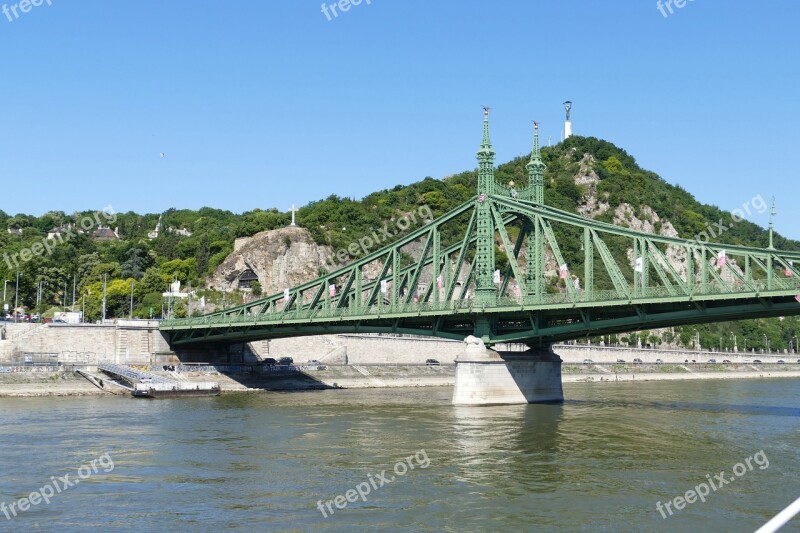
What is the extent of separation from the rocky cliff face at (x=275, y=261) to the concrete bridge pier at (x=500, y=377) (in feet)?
287

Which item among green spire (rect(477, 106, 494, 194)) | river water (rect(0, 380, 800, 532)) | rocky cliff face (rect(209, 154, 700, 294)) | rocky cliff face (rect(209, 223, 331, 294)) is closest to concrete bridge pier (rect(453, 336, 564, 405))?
river water (rect(0, 380, 800, 532))

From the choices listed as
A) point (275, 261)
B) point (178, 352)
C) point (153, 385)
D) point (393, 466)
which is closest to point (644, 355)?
point (275, 261)

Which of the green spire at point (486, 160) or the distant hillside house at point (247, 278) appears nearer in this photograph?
the green spire at point (486, 160)

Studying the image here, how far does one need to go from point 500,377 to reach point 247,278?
95466 millimetres

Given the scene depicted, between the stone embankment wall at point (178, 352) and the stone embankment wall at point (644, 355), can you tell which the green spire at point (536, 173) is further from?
the stone embankment wall at point (644, 355)

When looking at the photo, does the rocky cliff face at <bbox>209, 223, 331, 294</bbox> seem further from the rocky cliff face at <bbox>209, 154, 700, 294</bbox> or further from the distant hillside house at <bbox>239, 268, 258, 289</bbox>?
the distant hillside house at <bbox>239, 268, 258, 289</bbox>

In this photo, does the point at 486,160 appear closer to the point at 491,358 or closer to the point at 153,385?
the point at 491,358

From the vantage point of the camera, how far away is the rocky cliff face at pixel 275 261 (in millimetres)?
161875

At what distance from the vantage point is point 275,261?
6388 inches

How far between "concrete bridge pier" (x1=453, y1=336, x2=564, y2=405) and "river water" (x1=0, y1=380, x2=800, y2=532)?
3.00 metres

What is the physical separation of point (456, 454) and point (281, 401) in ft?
122

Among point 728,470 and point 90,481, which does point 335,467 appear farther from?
point 728,470

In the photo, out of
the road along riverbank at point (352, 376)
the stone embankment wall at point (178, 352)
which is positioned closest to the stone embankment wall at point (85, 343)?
the stone embankment wall at point (178, 352)

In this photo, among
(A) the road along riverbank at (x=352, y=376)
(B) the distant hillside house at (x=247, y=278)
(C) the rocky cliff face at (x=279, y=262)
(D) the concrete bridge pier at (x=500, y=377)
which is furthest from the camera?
(B) the distant hillside house at (x=247, y=278)
